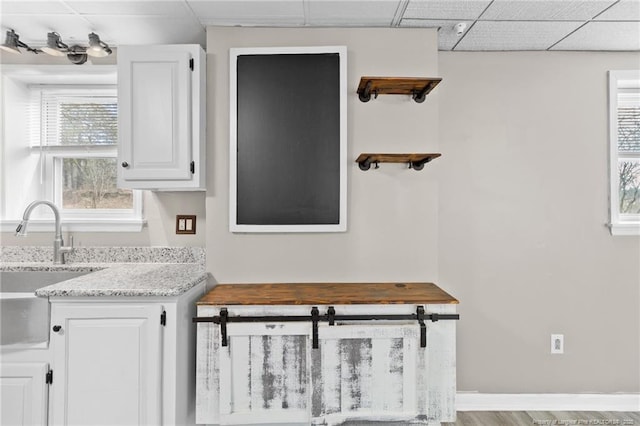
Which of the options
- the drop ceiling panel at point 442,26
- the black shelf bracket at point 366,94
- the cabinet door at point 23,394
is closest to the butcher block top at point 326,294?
the cabinet door at point 23,394

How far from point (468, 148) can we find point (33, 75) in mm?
2841

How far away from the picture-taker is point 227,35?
94.8 inches

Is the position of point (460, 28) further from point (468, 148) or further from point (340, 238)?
point (340, 238)

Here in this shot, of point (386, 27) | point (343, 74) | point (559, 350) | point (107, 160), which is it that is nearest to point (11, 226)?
point (107, 160)

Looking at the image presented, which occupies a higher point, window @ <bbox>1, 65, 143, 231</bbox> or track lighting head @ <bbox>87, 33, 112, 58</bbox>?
track lighting head @ <bbox>87, 33, 112, 58</bbox>

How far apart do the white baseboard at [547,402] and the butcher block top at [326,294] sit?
95cm

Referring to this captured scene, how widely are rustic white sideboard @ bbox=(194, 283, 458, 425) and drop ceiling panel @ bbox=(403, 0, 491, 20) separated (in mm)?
1503

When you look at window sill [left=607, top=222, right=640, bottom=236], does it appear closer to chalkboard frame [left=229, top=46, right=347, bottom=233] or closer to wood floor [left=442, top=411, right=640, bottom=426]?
wood floor [left=442, top=411, right=640, bottom=426]

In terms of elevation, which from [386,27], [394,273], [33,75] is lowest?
[394,273]

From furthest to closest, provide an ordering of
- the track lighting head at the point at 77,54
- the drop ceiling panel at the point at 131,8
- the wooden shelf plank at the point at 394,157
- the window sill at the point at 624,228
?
1. the window sill at the point at 624,228
2. the track lighting head at the point at 77,54
3. the wooden shelf plank at the point at 394,157
4. the drop ceiling panel at the point at 131,8

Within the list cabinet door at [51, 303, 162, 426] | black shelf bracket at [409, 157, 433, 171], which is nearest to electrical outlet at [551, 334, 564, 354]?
black shelf bracket at [409, 157, 433, 171]

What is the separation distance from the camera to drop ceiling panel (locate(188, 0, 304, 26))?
213 cm

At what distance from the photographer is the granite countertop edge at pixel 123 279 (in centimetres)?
186

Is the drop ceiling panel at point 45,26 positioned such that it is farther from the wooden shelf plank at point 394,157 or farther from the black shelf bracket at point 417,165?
the black shelf bracket at point 417,165
